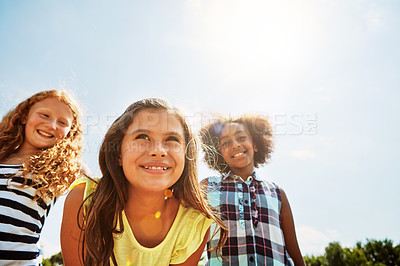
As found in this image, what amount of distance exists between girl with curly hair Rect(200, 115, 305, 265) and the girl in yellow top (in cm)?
86

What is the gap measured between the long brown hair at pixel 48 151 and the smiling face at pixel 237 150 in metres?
2.02

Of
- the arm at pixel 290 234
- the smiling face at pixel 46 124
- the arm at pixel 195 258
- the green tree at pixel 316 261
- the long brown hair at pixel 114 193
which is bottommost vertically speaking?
the green tree at pixel 316 261

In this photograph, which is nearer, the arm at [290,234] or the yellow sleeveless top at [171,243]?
the yellow sleeveless top at [171,243]

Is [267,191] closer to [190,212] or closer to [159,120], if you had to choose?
[190,212]

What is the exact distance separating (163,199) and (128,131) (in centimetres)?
74

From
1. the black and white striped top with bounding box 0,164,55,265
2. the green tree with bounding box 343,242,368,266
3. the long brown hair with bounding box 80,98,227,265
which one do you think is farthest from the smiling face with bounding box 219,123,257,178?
the green tree with bounding box 343,242,368,266

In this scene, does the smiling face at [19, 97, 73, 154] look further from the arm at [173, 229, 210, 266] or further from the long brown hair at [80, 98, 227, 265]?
the arm at [173, 229, 210, 266]

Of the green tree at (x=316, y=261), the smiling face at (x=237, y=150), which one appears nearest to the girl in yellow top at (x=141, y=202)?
the smiling face at (x=237, y=150)

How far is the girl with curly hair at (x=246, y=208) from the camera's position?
315cm

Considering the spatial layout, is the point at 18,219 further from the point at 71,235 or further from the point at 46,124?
the point at 46,124

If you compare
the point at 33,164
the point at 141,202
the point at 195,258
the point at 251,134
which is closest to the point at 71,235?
the point at 141,202

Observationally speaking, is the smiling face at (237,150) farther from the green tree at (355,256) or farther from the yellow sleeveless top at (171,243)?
the green tree at (355,256)

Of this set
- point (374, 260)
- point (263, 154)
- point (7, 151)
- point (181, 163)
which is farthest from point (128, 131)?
point (374, 260)

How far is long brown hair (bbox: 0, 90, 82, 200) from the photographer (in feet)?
8.70
